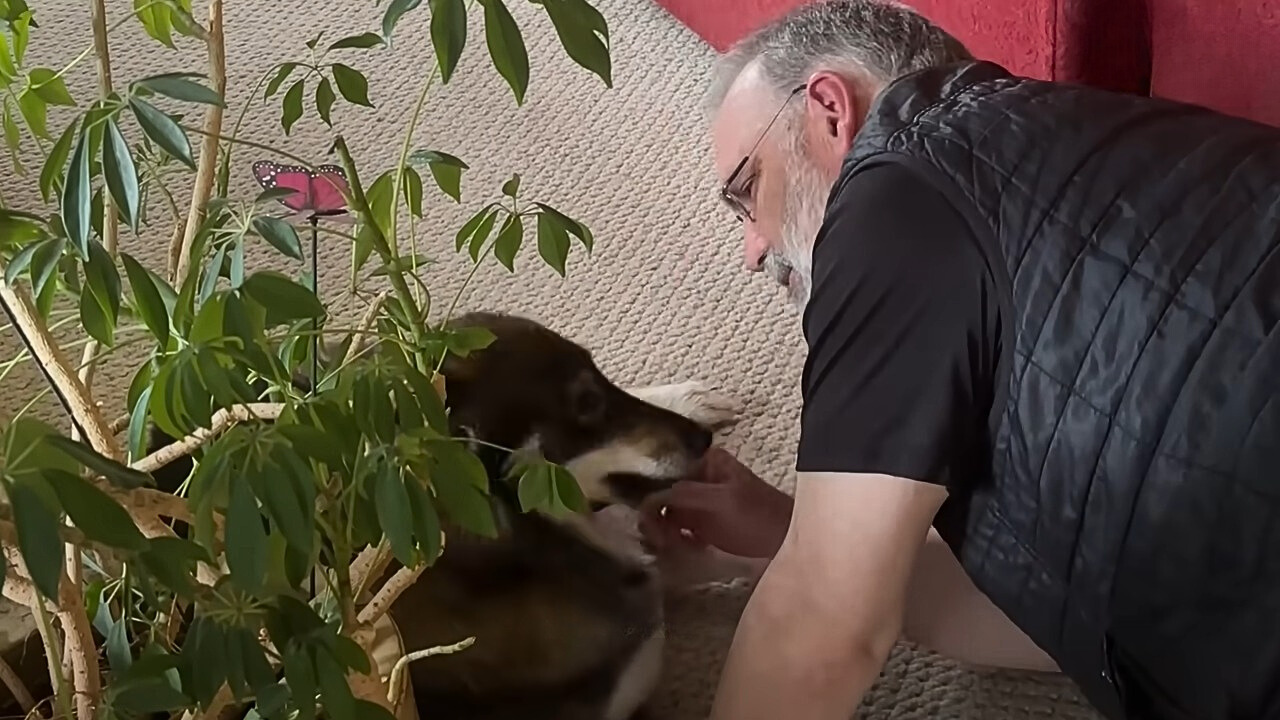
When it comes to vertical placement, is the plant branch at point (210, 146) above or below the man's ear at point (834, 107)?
above

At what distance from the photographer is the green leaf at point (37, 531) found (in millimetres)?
422

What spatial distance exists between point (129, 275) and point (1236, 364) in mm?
644

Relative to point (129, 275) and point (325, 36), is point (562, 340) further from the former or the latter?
point (325, 36)

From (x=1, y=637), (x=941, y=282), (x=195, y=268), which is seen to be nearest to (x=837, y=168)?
(x=941, y=282)

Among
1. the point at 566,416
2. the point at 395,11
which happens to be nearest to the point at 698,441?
the point at 566,416

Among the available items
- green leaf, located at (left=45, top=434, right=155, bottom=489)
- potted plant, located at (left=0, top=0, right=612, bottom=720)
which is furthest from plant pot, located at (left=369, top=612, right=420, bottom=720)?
green leaf, located at (left=45, top=434, right=155, bottom=489)

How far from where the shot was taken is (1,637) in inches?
39.3

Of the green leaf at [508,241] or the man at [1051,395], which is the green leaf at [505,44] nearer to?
the green leaf at [508,241]

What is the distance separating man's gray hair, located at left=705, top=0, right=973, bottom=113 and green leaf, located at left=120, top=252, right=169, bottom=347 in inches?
28.2

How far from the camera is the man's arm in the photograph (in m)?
0.94

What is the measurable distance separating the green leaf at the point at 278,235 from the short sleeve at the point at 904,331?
0.42m

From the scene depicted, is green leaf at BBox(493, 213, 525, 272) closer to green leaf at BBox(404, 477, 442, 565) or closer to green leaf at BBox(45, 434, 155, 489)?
green leaf at BBox(404, 477, 442, 565)

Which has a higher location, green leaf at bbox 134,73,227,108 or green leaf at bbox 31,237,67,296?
green leaf at bbox 134,73,227,108

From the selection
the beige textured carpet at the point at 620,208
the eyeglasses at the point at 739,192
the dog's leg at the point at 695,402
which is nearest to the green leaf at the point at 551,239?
the eyeglasses at the point at 739,192
